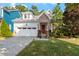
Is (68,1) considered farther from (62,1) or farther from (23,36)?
(23,36)

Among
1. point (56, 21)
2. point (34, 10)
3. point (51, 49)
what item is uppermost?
point (34, 10)

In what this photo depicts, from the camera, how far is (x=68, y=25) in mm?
7121

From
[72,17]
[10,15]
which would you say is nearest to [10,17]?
[10,15]

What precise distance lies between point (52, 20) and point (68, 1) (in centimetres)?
27

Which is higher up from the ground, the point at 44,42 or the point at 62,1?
the point at 62,1

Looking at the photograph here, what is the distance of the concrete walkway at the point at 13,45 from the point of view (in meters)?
7.09

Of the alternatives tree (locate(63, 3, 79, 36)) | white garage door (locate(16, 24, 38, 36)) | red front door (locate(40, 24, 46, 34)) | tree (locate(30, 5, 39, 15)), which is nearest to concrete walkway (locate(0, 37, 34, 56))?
white garage door (locate(16, 24, 38, 36))

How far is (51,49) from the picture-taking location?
23.3ft

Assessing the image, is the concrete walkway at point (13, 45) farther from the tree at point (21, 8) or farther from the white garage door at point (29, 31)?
the tree at point (21, 8)

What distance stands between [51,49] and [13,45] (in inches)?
16.1

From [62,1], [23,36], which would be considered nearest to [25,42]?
[23,36]

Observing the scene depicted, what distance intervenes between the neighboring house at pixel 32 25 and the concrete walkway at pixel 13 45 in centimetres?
7

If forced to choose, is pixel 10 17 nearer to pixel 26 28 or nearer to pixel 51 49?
pixel 26 28

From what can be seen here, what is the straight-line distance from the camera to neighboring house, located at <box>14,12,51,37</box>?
7133mm
